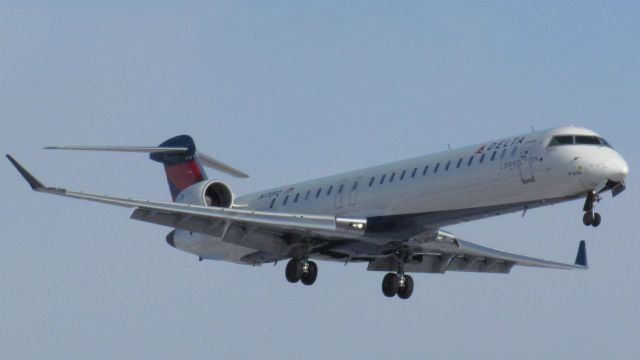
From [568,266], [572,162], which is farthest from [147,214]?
[568,266]

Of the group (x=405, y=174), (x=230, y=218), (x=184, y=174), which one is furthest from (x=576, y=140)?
(x=184, y=174)

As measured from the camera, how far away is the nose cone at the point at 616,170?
30.6 m

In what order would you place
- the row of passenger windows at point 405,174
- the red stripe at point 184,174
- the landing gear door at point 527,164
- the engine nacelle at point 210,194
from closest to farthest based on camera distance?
the landing gear door at point 527,164, the row of passenger windows at point 405,174, the engine nacelle at point 210,194, the red stripe at point 184,174

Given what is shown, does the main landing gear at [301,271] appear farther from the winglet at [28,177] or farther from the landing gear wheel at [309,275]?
the winglet at [28,177]

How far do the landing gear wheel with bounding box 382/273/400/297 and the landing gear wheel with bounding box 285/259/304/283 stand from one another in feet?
9.07

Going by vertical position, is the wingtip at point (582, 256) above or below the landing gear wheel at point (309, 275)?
above

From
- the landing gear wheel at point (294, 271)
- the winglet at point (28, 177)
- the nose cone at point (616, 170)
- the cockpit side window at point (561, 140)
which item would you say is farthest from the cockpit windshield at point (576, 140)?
the winglet at point (28, 177)

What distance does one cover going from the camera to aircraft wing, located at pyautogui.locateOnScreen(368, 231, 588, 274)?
34.8 m

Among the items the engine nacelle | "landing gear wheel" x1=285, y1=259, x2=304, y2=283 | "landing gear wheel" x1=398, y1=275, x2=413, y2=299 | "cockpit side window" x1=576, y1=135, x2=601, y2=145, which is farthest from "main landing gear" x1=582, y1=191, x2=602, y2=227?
the engine nacelle

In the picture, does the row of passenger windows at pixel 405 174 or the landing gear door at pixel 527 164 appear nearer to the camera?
the landing gear door at pixel 527 164

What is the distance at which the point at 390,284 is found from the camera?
36.2 m

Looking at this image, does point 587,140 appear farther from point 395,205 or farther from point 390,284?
point 390,284

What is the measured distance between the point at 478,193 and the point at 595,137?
8.96 ft

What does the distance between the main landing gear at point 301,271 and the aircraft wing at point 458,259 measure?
95.4 inches
